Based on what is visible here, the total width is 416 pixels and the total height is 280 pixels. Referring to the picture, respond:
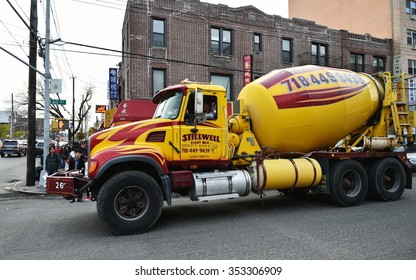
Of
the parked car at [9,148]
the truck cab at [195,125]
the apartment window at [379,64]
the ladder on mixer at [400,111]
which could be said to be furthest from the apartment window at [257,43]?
the parked car at [9,148]

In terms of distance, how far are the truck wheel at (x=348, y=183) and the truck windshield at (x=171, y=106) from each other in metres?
4.33

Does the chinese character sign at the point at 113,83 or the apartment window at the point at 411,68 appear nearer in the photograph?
the chinese character sign at the point at 113,83

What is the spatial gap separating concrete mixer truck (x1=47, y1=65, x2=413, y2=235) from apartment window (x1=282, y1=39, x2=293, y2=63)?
15.3 meters

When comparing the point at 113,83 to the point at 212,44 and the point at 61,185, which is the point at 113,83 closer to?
the point at 212,44

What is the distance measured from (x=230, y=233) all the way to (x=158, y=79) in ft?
53.7

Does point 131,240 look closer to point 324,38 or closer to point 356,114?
point 356,114

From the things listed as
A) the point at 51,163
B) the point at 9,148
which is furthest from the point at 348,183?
the point at 9,148

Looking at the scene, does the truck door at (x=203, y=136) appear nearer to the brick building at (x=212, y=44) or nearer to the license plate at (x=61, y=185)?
the license plate at (x=61, y=185)

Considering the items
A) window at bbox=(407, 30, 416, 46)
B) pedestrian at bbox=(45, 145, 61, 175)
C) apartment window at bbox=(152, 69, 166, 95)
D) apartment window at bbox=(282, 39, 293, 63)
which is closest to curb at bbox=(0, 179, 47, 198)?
pedestrian at bbox=(45, 145, 61, 175)

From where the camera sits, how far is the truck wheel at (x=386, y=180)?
28.6ft

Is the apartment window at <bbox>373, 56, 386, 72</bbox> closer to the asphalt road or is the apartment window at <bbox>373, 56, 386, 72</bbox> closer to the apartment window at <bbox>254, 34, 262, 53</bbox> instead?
the apartment window at <bbox>254, 34, 262, 53</bbox>

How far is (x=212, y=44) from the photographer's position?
72.7 feet

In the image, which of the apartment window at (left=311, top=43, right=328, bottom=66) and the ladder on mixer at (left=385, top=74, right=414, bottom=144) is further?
the apartment window at (left=311, top=43, right=328, bottom=66)

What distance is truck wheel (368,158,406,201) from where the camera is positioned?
873 centimetres
